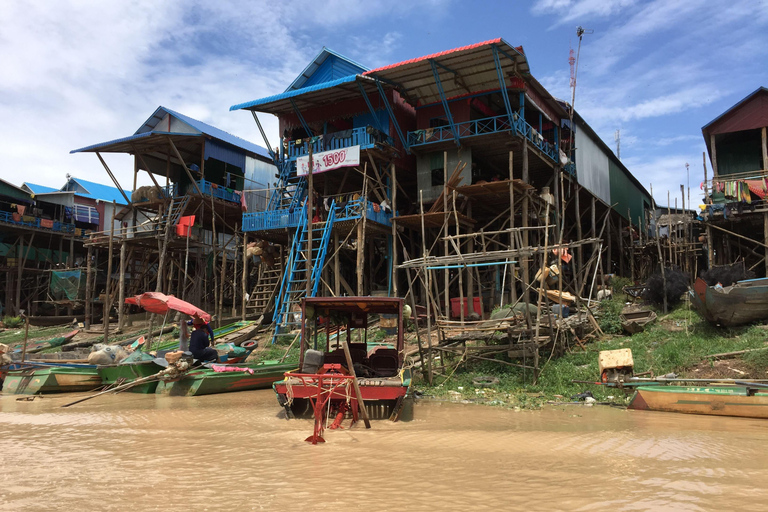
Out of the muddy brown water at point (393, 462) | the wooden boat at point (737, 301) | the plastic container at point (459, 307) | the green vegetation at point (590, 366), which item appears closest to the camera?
the muddy brown water at point (393, 462)

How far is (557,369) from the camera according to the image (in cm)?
1222

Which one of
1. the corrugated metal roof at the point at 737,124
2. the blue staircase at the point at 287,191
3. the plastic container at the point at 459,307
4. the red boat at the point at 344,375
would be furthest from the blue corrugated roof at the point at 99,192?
the corrugated metal roof at the point at 737,124

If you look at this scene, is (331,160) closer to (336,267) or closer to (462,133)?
(336,267)

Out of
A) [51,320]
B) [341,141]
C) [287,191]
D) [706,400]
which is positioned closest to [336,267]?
[341,141]

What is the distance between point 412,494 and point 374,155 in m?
16.9

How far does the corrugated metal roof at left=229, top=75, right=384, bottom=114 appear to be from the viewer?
20.1 meters

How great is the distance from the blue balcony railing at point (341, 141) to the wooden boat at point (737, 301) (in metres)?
12.0

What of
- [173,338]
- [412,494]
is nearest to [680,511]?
[412,494]

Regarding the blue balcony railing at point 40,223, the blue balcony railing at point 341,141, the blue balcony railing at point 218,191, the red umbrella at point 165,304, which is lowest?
the red umbrella at point 165,304

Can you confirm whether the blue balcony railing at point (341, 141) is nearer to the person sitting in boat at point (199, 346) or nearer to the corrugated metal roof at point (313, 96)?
the corrugated metal roof at point (313, 96)

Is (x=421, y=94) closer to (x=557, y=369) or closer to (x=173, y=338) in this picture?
(x=557, y=369)

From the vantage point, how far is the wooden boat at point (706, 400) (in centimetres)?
875

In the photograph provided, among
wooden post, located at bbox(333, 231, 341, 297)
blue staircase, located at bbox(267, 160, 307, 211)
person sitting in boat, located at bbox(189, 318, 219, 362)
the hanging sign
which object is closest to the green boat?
person sitting in boat, located at bbox(189, 318, 219, 362)

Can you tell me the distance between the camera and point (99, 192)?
3681 centimetres
